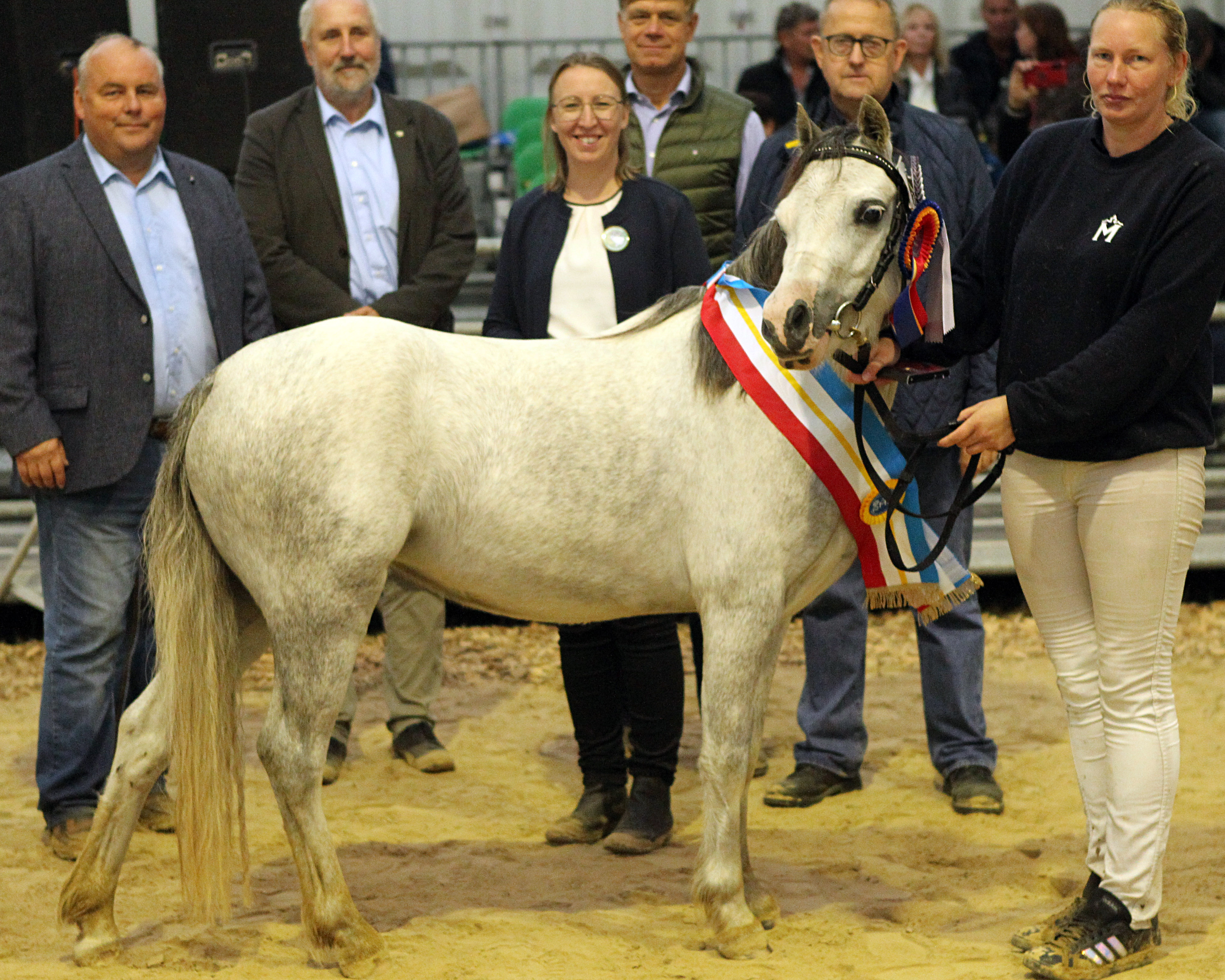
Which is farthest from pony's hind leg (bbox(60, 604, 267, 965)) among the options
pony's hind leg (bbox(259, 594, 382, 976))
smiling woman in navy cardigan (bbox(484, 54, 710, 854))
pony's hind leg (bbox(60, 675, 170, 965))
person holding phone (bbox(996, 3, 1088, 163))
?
person holding phone (bbox(996, 3, 1088, 163))

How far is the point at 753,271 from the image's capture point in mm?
3318

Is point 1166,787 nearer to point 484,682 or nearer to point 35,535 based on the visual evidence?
point 484,682

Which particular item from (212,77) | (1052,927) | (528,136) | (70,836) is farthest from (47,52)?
(1052,927)

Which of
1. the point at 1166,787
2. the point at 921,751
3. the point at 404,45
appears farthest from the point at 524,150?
the point at 1166,787

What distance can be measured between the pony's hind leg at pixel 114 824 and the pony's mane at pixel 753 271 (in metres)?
1.51

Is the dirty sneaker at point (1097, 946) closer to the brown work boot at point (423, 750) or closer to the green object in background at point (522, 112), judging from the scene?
the brown work boot at point (423, 750)

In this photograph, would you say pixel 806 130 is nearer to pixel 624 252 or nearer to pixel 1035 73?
pixel 624 252

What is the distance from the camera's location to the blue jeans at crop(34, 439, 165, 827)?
13.1 feet

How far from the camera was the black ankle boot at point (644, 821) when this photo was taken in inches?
161

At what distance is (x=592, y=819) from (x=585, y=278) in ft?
5.37

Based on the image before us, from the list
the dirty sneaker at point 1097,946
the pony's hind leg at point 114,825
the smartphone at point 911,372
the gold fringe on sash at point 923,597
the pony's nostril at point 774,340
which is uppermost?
the pony's nostril at point 774,340

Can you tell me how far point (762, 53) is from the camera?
9.42 metres

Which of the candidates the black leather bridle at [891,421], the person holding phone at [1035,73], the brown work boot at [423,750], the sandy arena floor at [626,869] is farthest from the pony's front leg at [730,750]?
the person holding phone at [1035,73]

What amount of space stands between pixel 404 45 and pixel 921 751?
6.38 m
